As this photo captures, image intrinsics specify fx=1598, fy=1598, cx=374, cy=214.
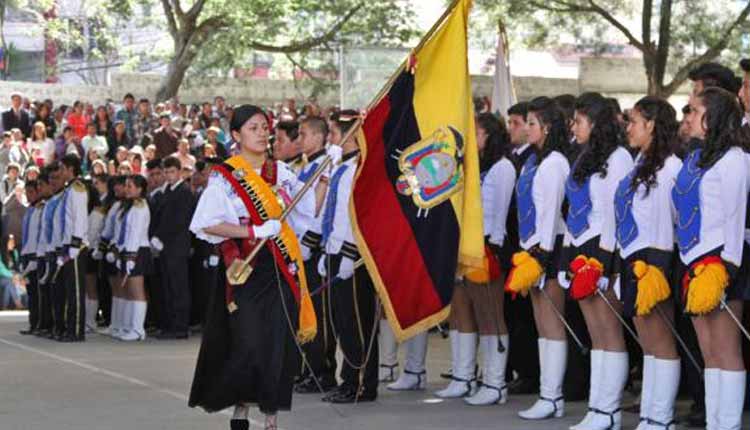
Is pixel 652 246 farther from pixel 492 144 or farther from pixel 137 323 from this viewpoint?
pixel 137 323

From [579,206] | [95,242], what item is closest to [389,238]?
[579,206]

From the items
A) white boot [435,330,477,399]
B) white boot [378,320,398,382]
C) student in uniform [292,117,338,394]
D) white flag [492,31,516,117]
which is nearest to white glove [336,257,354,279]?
student in uniform [292,117,338,394]

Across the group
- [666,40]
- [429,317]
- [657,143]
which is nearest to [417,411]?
[429,317]

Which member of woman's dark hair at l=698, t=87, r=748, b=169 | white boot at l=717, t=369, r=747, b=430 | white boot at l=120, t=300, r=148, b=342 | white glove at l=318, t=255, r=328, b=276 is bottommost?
white boot at l=120, t=300, r=148, b=342

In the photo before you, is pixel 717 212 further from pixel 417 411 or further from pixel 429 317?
pixel 417 411

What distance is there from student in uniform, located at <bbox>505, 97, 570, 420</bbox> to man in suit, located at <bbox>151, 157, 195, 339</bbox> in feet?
27.6

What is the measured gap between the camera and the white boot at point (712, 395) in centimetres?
938

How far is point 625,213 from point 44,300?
1139cm

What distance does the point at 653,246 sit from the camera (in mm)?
9727

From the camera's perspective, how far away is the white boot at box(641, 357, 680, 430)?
9.77 m

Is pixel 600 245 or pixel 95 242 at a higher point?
pixel 600 245

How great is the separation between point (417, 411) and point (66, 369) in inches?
184

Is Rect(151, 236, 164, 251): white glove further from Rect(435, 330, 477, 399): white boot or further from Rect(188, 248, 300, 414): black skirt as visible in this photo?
Rect(188, 248, 300, 414): black skirt

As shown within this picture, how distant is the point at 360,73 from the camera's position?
2589 centimetres
